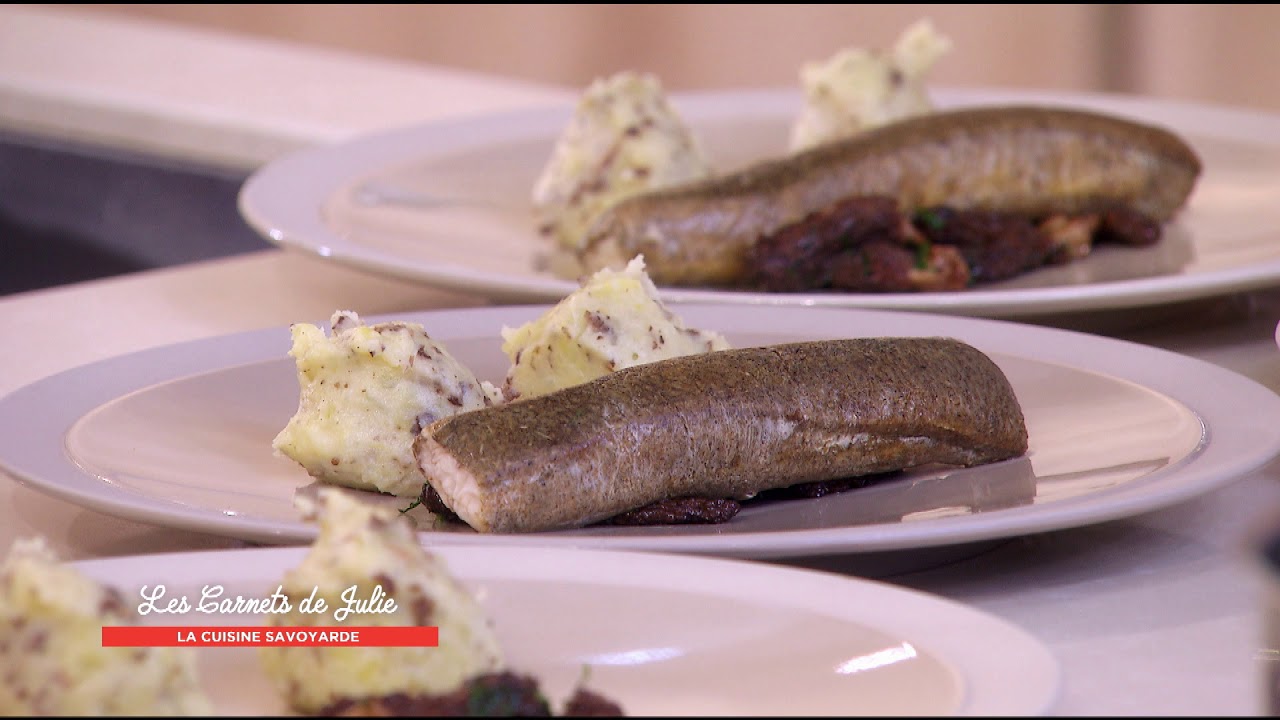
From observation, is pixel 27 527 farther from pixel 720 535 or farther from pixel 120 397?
pixel 720 535

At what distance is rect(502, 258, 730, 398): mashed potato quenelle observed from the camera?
152 cm

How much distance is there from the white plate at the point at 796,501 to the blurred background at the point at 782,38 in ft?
14.6

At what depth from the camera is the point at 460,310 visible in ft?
6.39

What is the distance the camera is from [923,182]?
2.35 m

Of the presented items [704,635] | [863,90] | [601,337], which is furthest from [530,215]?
[704,635]

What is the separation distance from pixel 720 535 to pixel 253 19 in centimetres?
844

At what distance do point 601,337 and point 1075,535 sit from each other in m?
0.43

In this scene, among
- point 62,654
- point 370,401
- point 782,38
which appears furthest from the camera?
point 782,38

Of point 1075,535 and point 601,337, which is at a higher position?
point 601,337

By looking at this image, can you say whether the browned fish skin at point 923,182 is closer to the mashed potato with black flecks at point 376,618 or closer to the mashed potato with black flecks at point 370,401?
the mashed potato with black flecks at point 370,401

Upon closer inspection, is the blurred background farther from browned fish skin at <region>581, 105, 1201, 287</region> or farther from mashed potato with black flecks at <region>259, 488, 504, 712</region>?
mashed potato with black flecks at <region>259, 488, 504, 712</region>

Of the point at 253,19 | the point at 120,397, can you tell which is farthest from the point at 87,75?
the point at 253,19
